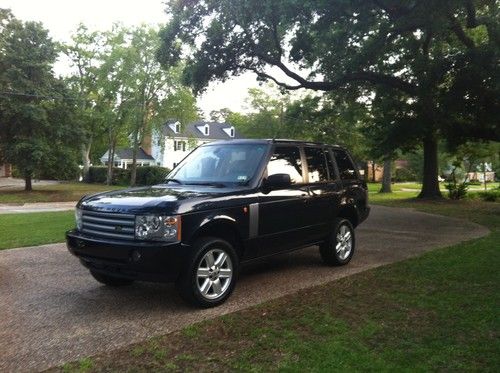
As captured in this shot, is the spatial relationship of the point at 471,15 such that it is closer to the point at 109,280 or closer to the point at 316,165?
the point at 316,165

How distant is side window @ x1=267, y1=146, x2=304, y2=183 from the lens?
261 inches

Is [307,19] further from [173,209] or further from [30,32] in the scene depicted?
[30,32]

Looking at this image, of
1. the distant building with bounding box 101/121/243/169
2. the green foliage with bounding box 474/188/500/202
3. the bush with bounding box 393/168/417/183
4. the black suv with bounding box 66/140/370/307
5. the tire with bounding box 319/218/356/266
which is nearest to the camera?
the black suv with bounding box 66/140/370/307

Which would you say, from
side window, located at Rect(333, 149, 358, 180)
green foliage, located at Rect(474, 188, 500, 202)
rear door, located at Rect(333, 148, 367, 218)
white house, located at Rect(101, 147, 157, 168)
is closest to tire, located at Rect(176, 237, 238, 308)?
rear door, located at Rect(333, 148, 367, 218)

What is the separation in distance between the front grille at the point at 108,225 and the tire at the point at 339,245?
132 inches

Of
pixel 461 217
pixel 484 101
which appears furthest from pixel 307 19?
pixel 461 217

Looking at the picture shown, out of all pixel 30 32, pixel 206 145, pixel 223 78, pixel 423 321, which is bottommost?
pixel 423 321

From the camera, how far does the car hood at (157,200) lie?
520cm

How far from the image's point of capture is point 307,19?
14281 mm

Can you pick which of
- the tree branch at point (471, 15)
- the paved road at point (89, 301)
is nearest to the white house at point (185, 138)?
the tree branch at point (471, 15)

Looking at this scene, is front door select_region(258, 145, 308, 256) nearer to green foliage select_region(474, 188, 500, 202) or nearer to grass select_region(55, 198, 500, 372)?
grass select_region(55, 198, 500, 372)

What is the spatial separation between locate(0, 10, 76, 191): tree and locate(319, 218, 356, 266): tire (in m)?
24.9

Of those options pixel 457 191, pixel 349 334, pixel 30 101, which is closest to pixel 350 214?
pixel 349 334

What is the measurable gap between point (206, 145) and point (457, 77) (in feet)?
35.5
